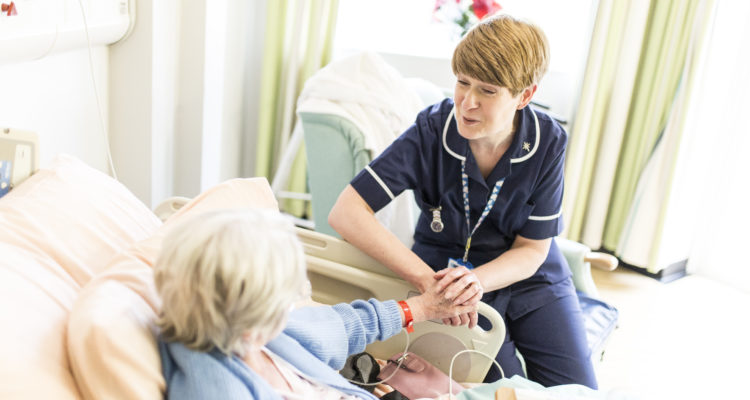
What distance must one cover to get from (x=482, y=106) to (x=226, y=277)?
2.91 ft

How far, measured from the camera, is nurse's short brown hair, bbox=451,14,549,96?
1.42 m

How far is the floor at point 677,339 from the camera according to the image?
8.23 ft

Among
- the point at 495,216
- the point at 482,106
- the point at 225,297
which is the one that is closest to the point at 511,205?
the point at 495,216

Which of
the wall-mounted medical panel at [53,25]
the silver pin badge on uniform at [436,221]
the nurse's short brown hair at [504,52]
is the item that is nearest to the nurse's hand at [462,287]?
the silver pin badge on uniform at [436,221]

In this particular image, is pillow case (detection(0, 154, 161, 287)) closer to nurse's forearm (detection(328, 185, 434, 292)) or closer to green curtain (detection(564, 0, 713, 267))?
nurse's forearm (detection(328, 185, 434, 292))

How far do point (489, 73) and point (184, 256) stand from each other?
0.88 metres

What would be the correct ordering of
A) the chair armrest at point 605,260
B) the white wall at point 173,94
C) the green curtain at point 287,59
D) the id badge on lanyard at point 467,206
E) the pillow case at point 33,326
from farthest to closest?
the green curtain at point 287,59 < the white wall at point 173,94 < the chair armrest at point 605,260 < the id badge on lanyard at point 467,206 < the pillow case at point 33,326

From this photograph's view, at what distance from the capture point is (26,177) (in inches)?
49.3

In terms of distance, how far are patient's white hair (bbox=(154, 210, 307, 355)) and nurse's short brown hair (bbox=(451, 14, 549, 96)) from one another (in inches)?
29.7

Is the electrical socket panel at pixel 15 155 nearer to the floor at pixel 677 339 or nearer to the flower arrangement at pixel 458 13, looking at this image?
the floor at pixel 677 339

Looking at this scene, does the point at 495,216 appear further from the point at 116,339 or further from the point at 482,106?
the point at 116,339

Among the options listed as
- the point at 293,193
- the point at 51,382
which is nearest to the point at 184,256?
the point at 51,382

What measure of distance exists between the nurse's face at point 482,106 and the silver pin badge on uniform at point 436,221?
25 centimetres

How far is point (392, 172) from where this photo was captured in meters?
1.68
